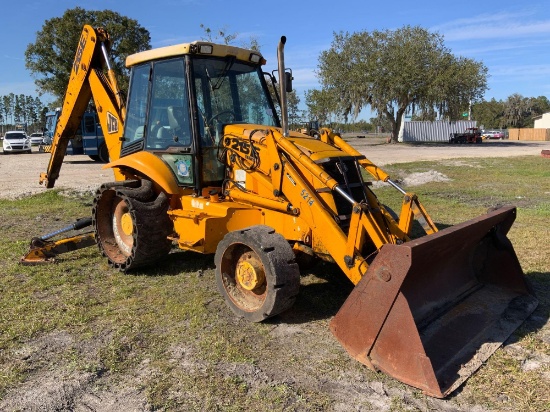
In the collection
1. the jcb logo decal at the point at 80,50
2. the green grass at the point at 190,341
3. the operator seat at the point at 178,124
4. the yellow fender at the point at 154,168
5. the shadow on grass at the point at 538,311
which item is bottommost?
the shadow on grass at the point at 538,311

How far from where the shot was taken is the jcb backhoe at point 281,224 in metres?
3.74

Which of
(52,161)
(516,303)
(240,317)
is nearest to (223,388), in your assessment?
(240,317)

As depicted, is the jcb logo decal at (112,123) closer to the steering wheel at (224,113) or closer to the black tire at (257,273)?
the steering wheel at (224,113)

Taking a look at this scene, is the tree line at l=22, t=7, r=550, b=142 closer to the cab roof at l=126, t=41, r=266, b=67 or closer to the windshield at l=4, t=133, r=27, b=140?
the windshield at l=4, t=133, r=27, b=140

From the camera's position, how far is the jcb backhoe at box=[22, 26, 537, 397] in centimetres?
374

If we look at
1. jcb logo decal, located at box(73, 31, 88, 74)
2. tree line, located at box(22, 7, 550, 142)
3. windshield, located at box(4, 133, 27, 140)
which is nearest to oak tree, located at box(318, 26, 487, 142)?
tree line, located at box(22, 7, 550, 142)

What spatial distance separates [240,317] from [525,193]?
11.3m

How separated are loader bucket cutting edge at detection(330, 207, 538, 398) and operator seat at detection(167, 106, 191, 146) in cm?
285

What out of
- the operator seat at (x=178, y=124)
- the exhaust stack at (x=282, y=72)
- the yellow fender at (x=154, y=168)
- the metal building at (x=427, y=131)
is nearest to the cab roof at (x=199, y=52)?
the operator seat at (x=178, y=124)

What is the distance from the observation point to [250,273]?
15.0 ft

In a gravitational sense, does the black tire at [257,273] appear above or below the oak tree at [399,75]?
below

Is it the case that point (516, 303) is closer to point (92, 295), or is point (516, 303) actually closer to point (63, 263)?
point (92, 295)

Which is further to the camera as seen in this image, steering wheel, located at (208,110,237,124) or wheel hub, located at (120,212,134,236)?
wheel hub, located at (120,212,134,236)

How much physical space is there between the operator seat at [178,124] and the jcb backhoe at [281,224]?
22mm
